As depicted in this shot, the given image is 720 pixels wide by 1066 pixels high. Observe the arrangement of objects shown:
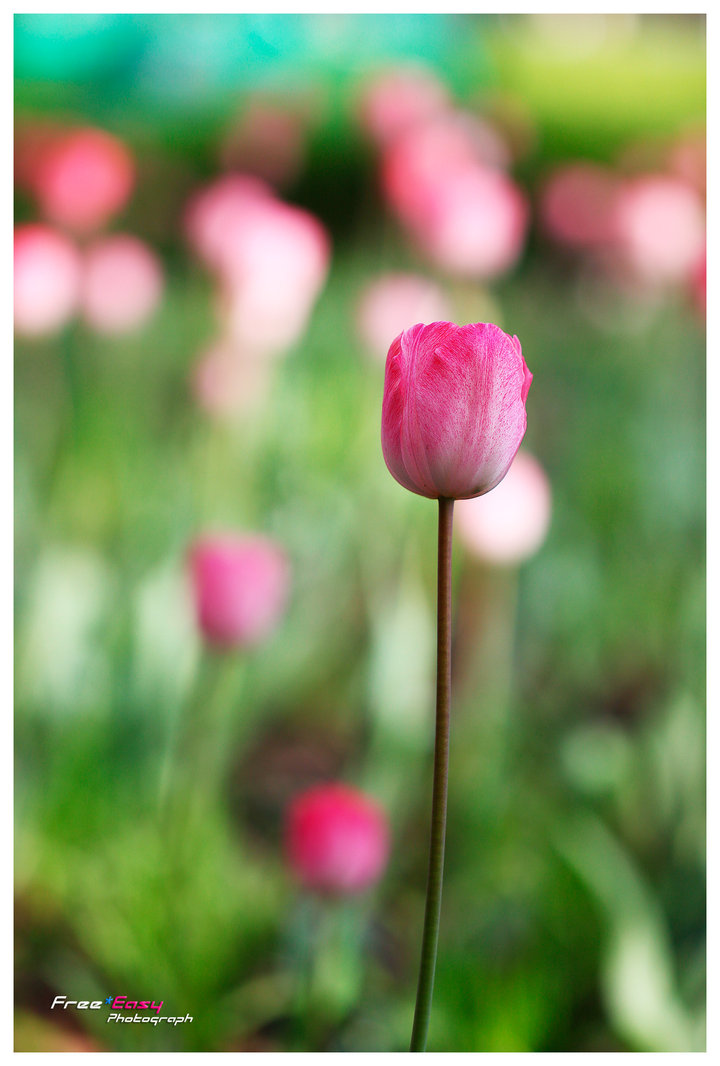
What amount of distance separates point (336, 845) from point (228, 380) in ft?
1.43

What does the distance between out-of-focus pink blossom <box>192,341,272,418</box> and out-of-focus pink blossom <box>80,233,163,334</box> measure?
0.08m

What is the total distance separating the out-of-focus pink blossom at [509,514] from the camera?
64 centimetres

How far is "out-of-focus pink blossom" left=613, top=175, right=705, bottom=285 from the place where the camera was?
0.74 metres

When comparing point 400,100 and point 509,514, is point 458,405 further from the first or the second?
point 400,100

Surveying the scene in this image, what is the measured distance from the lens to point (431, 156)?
2.58 feet

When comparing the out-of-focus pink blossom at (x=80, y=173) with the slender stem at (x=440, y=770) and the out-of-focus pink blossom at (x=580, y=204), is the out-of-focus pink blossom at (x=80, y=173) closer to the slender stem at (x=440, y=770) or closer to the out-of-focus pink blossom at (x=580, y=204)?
the out-of-focus pink blossom at (x=580, y=204)

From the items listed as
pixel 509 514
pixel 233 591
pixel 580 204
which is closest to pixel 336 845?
pixel 233 591

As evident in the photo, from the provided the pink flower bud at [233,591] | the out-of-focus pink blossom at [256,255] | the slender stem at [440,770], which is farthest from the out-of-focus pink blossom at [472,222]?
the slender stem at [440,770]

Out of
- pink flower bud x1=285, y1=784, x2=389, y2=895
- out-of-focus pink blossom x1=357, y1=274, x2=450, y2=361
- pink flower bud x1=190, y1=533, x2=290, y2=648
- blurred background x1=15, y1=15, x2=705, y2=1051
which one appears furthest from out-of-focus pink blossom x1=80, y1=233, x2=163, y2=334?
pink flower bud x1=285, y1=784, x2=389, y2=895

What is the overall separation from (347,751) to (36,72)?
1.89 ft

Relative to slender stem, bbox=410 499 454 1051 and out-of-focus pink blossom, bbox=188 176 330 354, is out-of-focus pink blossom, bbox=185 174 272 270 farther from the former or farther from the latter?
slender stem, bbox=410 499 454 1051

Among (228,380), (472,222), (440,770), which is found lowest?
(440,770)

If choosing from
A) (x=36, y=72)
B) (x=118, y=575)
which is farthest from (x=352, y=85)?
(x=118, y=575)

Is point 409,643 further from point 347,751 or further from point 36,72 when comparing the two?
point 36,72
